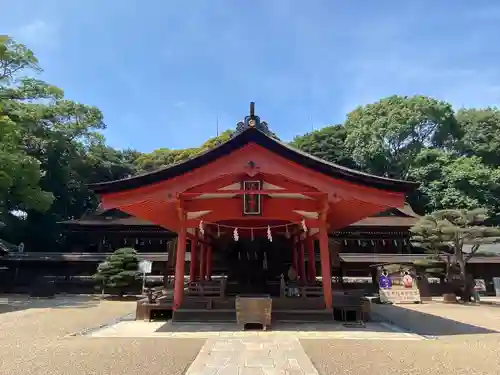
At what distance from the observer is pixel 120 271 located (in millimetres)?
21766

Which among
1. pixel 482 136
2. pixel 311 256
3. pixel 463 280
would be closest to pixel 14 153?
pixel 311 256

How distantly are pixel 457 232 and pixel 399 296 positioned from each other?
491cm

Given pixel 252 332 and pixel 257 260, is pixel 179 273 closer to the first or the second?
pixel 252 332

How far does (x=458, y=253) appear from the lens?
1989 cm

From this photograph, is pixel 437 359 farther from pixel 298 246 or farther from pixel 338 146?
pixel 338 146

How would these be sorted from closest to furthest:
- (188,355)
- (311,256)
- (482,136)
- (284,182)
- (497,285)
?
(188,355) < (284,182) < (311,256) < (497,285) < (482,136)

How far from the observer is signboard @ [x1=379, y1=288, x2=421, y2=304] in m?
17.8

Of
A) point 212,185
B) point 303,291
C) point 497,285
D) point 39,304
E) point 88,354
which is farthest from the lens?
point 497,285

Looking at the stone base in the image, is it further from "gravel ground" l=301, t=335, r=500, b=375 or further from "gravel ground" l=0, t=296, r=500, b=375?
"gravel ground" l=301, t=335, r=500, b=375

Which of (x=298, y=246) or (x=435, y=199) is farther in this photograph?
(x=435, y=199)

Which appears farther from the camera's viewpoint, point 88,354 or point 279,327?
point 279,327

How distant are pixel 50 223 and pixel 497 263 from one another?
125 ft

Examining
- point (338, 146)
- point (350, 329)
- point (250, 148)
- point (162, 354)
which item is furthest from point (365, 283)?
point (338, 146)

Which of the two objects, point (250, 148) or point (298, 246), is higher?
point (250, 148)
